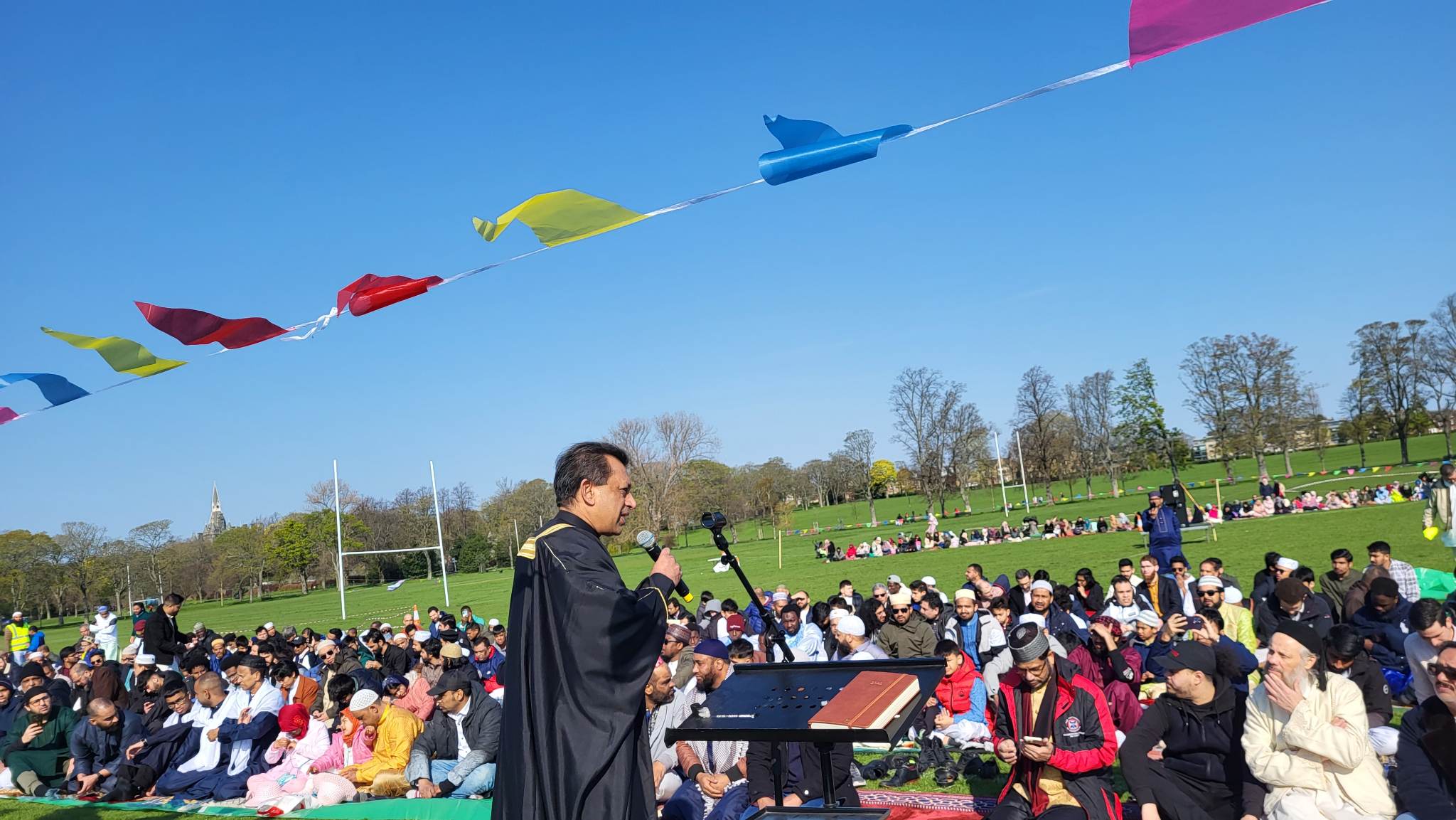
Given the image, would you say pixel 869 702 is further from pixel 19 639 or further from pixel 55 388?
pixel 19 639

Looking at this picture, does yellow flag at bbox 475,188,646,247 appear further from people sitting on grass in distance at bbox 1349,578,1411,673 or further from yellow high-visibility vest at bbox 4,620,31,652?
yellow high-visibility vest at bbox 4,620,31,652

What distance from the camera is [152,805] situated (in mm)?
10219

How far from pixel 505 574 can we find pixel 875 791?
54.5 meters

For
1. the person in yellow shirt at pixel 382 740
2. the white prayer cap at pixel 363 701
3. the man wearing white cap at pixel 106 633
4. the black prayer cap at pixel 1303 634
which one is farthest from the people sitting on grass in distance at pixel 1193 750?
the man wearing white cap at pixel 106 633

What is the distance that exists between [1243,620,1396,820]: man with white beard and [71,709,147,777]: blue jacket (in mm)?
11921

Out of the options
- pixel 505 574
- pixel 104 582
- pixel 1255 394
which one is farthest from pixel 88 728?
pixel 1255 394

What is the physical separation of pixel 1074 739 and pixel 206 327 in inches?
220

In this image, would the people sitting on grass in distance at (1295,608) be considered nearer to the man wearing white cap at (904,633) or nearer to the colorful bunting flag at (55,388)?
the man wearing white cap at (904,633)

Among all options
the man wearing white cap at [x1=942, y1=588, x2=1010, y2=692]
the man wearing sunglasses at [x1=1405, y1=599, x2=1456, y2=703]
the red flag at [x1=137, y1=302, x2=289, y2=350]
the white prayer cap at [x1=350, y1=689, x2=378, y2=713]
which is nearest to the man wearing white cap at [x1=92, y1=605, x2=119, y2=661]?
the white prayer cap at [x1=350, y1=689, x2=378, y2=713]

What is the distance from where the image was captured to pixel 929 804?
7.44m

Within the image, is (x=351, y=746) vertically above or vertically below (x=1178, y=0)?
below

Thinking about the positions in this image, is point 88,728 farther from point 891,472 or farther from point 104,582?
point 891,472

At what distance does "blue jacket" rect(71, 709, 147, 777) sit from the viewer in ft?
36.7

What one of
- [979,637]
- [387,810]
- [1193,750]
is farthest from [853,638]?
[387,810]
